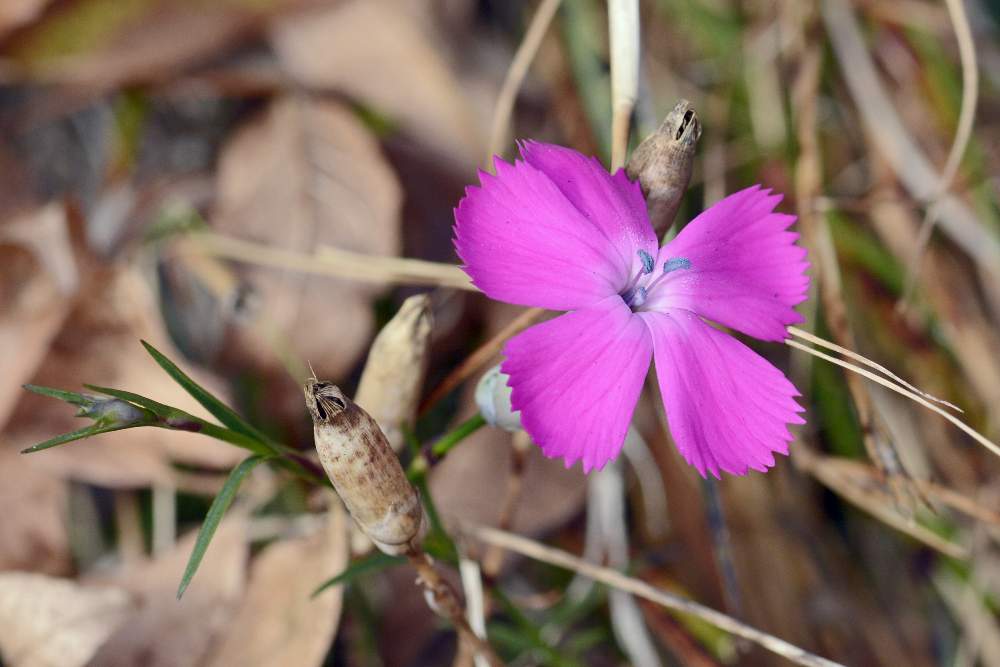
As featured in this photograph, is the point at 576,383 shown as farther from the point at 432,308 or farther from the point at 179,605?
the point at 179,605

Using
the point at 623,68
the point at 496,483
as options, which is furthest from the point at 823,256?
the point at 496,483

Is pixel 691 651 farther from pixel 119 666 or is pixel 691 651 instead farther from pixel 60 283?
pixel 60 283

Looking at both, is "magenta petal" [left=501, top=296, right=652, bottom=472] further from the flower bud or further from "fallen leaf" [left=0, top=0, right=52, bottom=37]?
"fallen leaf" [left=0, top=0, right=52, bottom=37]

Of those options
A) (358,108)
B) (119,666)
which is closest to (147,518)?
(119,666)

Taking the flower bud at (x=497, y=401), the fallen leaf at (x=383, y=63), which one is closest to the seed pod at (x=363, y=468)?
the flower bud at (x=497, y=401)

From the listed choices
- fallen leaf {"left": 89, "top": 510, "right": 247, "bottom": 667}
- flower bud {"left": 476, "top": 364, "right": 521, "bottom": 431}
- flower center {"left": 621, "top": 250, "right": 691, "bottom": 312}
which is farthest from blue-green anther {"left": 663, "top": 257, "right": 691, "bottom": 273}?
fallen leaf {"left": 89, "top": 510, "right": 247, "bottom": 667}

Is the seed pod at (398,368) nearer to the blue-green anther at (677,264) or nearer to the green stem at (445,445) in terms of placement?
the green stem at (445,445)
